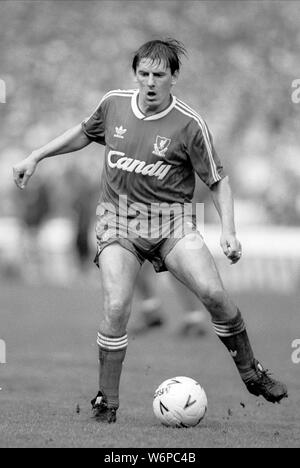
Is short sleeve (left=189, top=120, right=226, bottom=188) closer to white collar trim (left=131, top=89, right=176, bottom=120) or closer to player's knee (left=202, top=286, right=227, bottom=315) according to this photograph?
white collar trim (left=131, top=89, right=176, bottom=120)

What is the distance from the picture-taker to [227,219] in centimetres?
732

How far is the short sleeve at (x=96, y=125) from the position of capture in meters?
7.60

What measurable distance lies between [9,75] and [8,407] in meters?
24.3

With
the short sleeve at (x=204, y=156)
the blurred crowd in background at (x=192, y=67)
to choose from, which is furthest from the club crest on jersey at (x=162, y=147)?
the blurred crowd in background at (x=192, y=67)

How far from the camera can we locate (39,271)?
1013 inches

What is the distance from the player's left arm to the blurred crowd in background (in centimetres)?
2247

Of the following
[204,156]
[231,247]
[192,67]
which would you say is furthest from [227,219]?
[192,67]

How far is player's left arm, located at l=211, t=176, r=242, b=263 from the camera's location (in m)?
7.13

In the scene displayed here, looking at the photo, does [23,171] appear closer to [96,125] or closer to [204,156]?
[96,125]

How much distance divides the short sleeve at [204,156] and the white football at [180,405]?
1.43 m

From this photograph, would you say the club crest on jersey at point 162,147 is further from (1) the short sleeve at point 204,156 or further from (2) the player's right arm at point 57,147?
(2) the player's right arm at point 57,147

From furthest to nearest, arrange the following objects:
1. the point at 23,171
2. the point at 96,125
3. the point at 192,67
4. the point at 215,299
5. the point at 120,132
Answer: the point at 192,67
the point at 96,125
the point at 23,171
the point at 120,132
the point at 215,299

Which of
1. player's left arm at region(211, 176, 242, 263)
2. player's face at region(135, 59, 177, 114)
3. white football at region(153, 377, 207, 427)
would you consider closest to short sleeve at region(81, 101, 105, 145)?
player's face at region(135, 59, 177, 114)

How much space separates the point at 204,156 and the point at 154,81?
61cm
